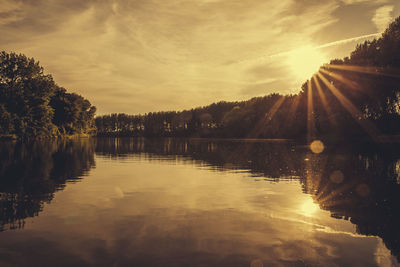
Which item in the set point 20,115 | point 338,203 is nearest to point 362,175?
point 338,203

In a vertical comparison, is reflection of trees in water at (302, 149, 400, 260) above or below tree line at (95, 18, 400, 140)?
below

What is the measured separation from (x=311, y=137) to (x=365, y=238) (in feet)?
336

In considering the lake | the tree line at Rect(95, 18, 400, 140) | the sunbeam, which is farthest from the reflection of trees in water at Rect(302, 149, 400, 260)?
the sunbeam

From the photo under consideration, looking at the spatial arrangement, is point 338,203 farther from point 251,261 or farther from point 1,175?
point 1,175

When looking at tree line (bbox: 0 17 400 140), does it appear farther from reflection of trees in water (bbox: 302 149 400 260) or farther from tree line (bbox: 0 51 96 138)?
reflection of trees in water (bbox: 302 149 400 260)

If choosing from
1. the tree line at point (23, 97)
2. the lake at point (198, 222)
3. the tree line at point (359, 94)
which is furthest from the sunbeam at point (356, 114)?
the tree line at point (23, 97)

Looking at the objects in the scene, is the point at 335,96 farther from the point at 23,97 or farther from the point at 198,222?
the point at 23,97

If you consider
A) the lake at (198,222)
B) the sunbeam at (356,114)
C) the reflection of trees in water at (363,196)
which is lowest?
the lake at (198,222)

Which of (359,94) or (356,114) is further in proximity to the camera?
(356,114)

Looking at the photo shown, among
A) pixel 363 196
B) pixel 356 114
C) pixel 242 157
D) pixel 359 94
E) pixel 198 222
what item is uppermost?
pixel 359 94

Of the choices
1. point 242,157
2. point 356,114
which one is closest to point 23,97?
point 242,157

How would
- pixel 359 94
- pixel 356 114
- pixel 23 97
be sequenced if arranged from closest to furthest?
pixel 359 94, pixel 356 114, pixel 23 97

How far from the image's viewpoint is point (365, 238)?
36.0 feet

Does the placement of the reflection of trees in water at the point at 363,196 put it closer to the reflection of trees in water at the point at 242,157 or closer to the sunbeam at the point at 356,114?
the reflection of trees in water at the point at 242,157
